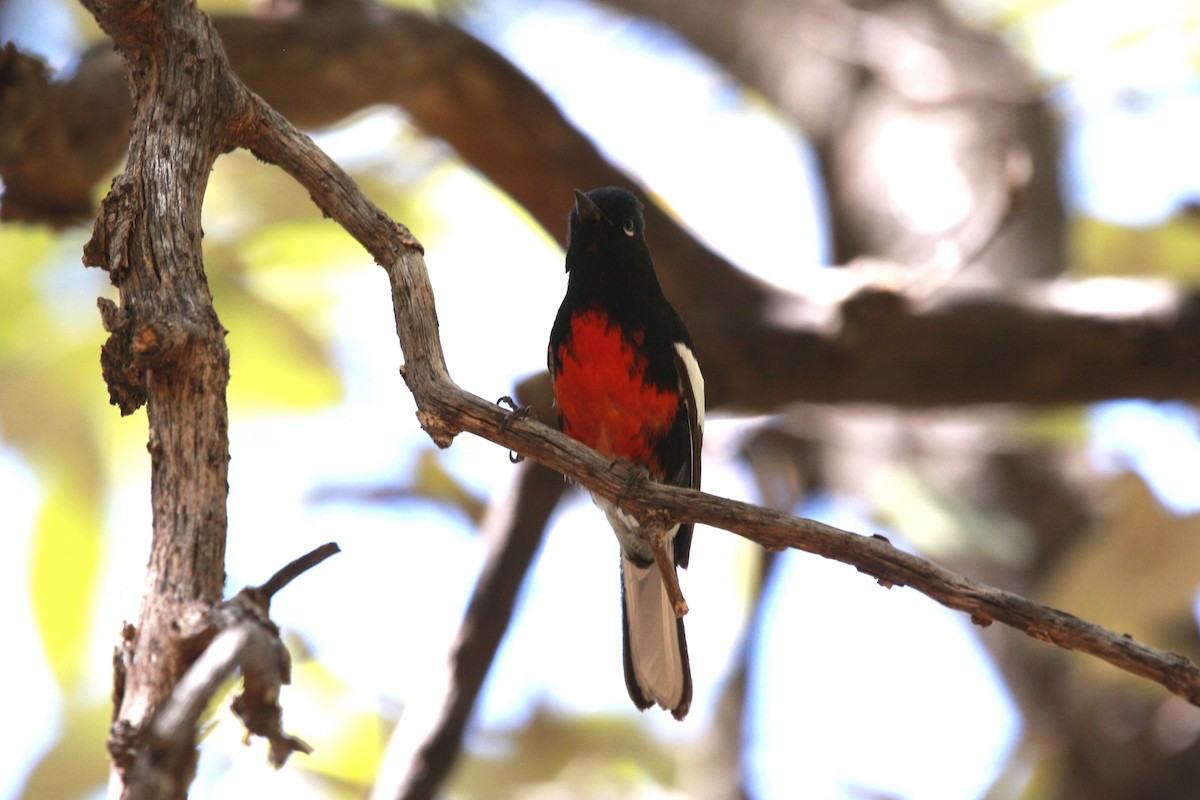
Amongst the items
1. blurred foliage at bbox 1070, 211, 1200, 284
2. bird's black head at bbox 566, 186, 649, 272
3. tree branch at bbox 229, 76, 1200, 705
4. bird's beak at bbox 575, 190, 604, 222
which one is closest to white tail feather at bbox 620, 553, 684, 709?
bird's black head at bbox 566, 186, 649, 272

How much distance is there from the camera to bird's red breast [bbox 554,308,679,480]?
386 cm

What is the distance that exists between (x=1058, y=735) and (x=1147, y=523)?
5.07 ft

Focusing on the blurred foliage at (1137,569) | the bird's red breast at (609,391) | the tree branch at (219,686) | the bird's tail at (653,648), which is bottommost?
the tree branch at (219,686)

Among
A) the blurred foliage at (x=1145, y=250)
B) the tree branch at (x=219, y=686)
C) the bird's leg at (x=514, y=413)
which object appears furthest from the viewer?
the blurred foliage at (x=1145, y=250)

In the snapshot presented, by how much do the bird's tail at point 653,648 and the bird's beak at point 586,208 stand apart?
4.19 feet

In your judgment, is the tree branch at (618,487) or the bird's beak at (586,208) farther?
the bird's beak at (586,208)

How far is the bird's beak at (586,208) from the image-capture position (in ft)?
12.6

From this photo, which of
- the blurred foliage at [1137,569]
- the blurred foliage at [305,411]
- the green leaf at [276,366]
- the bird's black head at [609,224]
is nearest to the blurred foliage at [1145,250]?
the blurred foliage at [305,411]

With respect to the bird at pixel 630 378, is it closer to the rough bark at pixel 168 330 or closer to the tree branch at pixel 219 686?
the rough bark at pixel 168 330

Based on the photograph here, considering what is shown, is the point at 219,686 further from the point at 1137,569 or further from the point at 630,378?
the point at 1137,569

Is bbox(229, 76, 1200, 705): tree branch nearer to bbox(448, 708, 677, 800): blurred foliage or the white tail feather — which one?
the white tail feather

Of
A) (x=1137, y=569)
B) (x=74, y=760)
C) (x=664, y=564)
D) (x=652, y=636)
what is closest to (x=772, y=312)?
(x=652, y=636)

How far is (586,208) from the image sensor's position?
3.89 metres

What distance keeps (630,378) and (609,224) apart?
21.6 inches
